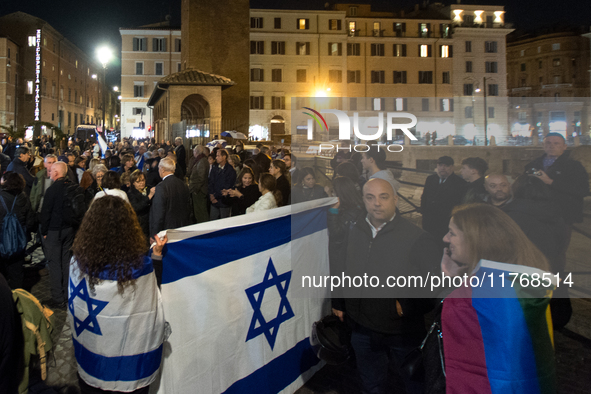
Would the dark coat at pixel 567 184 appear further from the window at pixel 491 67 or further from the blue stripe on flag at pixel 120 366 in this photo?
the window at pixel 491 67

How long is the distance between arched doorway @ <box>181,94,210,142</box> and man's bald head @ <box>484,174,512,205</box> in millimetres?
16917

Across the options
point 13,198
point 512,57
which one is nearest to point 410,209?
point 13,198

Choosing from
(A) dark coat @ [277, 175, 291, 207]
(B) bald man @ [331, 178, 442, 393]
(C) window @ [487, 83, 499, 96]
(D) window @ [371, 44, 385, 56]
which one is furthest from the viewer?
(C) window @ [487, 83, 499, 96]

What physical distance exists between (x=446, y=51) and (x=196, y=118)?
41.3 metres

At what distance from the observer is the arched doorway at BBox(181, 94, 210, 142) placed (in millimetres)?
20309

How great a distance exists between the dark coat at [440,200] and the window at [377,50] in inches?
2175

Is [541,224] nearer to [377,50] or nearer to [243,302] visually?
[243,302]

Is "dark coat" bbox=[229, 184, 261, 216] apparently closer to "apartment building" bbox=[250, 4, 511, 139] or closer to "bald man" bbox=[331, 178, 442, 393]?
"bald man" bbox=[331, 178, 442, 393]

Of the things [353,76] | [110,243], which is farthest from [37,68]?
[110,243]

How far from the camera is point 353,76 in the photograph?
5466 centimetres

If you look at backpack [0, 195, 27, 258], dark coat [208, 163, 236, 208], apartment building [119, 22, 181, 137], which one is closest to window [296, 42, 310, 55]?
apartment building [119, 22, 181, 137]

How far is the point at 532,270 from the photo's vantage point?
181 centimetres

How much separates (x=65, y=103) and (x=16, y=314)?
2913 inches

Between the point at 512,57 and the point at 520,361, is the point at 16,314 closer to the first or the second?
the point at 520,361
